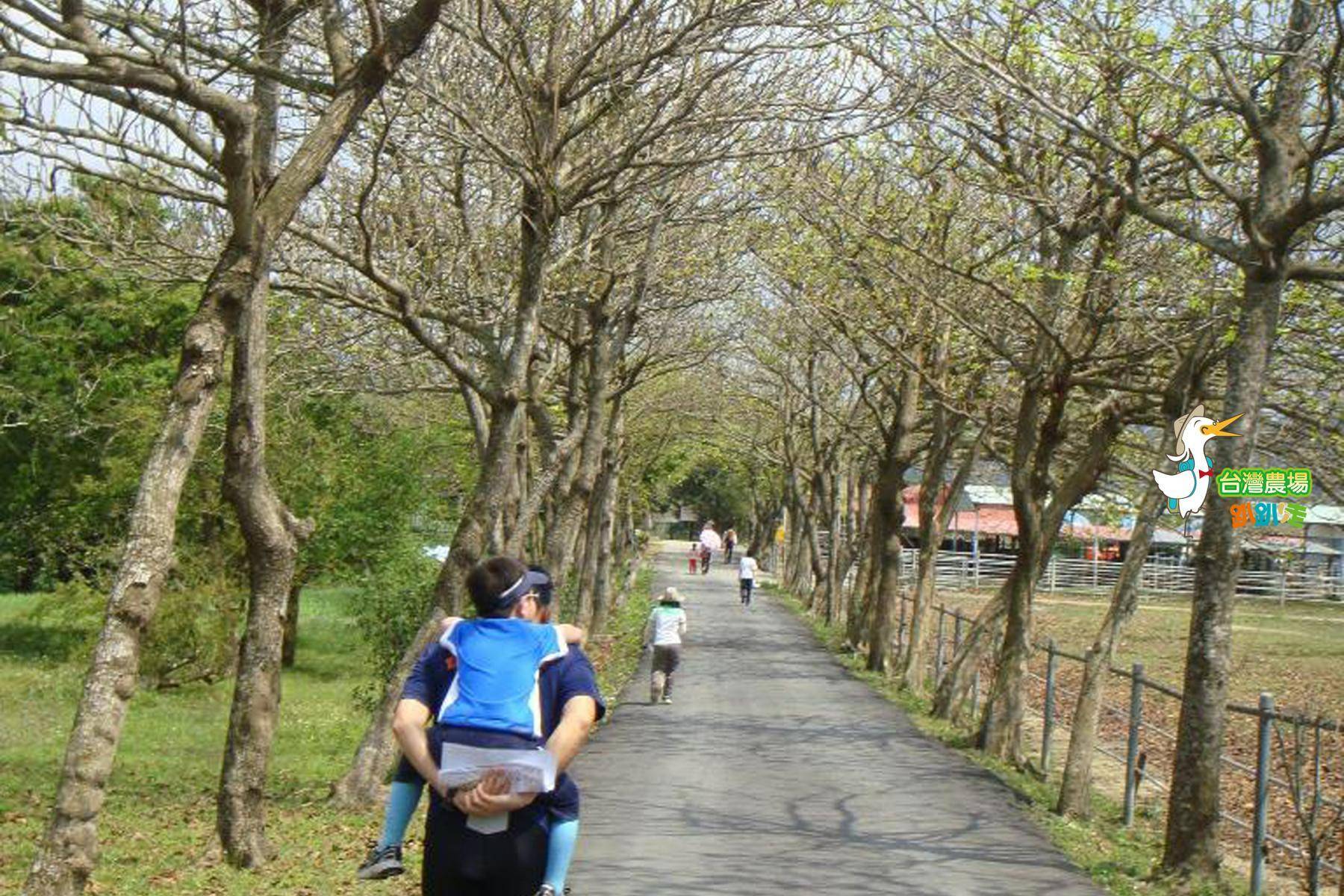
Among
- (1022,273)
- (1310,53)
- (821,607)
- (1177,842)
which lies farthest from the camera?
(821,607)

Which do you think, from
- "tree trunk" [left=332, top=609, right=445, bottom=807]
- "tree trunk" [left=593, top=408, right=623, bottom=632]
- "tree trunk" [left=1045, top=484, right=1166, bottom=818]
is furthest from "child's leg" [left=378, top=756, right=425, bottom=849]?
"tree trunk" [left=593, top=408, right=623, bottom=632]

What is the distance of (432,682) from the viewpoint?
5.46 meters

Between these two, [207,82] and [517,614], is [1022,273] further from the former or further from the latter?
[517,614]

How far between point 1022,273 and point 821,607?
3116 cm

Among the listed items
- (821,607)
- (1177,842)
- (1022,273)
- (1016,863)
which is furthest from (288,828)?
(821,607)

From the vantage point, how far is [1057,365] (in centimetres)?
1762

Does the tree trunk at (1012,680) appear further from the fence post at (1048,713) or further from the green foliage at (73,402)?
the green foliage at (73,402)

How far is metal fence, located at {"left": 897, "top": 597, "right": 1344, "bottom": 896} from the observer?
11.1m

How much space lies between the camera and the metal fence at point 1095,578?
60750mm

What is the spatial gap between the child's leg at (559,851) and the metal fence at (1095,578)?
54075mm

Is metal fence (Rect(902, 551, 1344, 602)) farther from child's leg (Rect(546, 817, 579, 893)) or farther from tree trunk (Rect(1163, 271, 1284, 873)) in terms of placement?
child's leg (Rect(546, 817, 579, 893))

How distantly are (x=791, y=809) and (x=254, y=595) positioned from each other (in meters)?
4.67

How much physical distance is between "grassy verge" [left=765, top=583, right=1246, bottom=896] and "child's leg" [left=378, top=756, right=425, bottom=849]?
261 inches

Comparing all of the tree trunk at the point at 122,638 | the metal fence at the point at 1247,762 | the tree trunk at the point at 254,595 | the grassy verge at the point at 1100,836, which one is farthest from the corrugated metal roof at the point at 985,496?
the tree trunk at the point at 122,638
